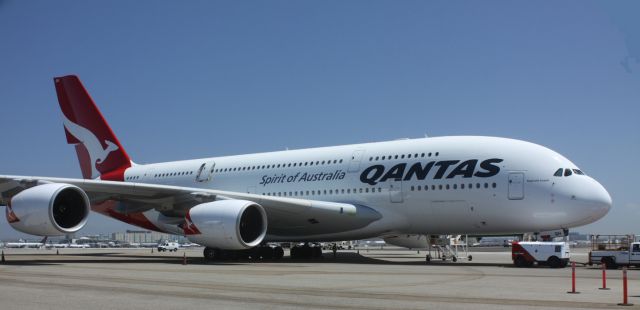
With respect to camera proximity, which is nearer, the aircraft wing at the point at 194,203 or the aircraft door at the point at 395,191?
the aircraft wing at the point at 194,203

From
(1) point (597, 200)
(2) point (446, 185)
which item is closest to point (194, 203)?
(2) point (446, 185)

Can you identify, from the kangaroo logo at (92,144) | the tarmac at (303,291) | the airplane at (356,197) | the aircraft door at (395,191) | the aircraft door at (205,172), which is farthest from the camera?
the kangaroo logo at (92,144)

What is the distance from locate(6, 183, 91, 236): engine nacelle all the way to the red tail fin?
9.99 metres

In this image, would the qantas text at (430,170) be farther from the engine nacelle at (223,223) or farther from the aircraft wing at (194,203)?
the engine nacelle at (223,223)

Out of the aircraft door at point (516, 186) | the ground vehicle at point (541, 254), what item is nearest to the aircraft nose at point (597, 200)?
the ground vehicle at point (541, 254)

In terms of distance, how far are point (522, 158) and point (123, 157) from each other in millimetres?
17675

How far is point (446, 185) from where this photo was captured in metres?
20.2

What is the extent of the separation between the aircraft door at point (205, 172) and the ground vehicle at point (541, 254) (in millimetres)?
12134

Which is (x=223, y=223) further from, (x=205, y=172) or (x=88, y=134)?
(x=88, y=134)

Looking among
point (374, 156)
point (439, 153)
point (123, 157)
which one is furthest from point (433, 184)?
point (123, 157)

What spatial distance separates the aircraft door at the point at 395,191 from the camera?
826 inches

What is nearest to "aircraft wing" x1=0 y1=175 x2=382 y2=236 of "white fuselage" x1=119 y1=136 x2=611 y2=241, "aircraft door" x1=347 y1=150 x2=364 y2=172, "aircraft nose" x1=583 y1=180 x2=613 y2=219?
"white fuselage" x1=119 y1=136 x2=611 y2=241

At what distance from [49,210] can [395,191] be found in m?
9.86

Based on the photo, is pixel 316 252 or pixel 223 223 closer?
pixel 223 223
